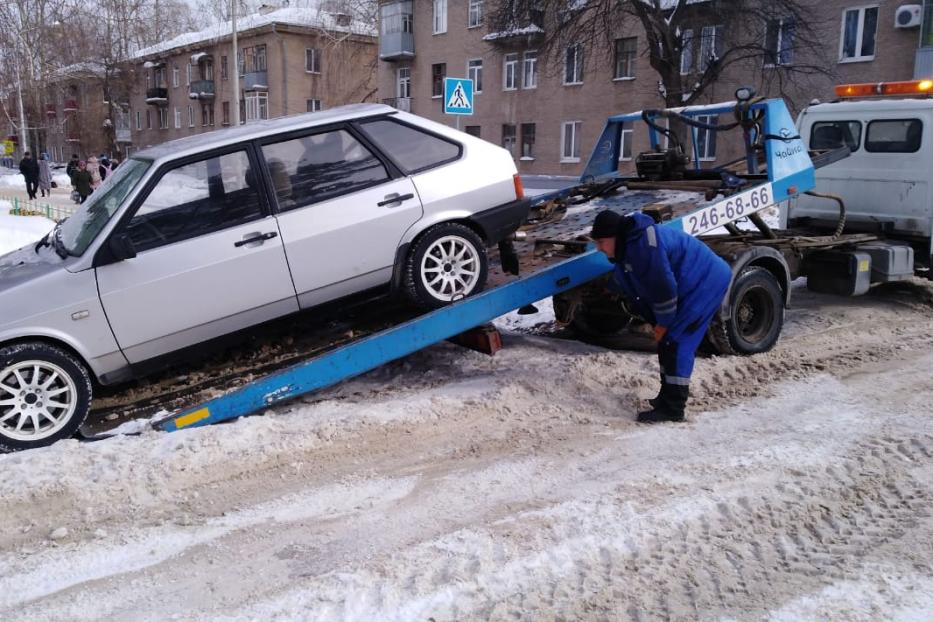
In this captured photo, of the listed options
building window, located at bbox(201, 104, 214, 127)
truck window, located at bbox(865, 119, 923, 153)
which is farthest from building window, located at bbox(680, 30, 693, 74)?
building window, located at bbox(201, 104, 214, 127)

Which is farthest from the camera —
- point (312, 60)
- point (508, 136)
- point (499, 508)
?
point (312, 60)

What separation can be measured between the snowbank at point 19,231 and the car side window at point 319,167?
9337 millimetres

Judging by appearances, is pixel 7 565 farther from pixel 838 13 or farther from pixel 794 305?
pixel 838 13

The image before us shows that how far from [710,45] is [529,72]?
35.9ft

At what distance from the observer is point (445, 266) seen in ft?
18.7

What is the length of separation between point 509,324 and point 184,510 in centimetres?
464

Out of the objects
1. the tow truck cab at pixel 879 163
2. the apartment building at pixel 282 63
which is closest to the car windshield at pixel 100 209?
the tow truck cab at pixel 879 163

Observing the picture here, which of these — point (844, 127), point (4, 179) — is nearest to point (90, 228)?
point (844, 127)

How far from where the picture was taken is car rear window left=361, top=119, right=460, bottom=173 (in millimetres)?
5562

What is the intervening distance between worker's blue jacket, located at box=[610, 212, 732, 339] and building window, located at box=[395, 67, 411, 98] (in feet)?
123

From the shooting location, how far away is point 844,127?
8.70m

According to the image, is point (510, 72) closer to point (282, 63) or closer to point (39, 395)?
point (282, 63)

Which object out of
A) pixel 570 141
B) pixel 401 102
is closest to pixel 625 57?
pixel 570 141

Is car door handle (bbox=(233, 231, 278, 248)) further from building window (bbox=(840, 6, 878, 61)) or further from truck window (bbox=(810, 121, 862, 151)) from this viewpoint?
building window (bbox=(840, 6, 878, 61))
